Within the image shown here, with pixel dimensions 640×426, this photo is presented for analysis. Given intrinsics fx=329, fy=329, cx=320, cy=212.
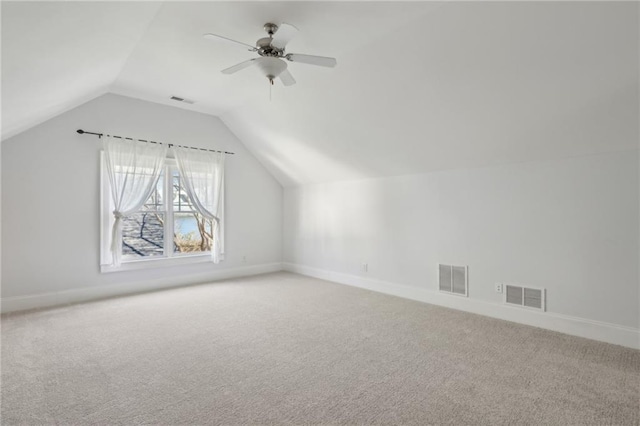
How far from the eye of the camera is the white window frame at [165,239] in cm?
463

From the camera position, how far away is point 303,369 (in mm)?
2551

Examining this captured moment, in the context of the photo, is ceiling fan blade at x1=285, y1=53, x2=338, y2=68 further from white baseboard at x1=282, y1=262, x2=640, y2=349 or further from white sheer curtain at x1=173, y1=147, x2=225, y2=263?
white sheer curtain at x1=173, y1=147, x2=225, y2=263

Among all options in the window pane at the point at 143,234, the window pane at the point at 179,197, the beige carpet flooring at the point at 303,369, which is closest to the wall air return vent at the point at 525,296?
the beige carpet flooring at the point at 303,369

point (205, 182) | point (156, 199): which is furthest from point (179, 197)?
point (205, 182)

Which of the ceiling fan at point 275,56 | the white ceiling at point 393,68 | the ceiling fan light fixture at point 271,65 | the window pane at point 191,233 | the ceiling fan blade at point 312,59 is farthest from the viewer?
the window pane at point 191,233

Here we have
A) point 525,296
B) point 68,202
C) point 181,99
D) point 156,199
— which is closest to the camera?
point 525,296

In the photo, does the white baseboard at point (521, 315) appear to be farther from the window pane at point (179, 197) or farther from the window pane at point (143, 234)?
the window pane at point (143, 234)

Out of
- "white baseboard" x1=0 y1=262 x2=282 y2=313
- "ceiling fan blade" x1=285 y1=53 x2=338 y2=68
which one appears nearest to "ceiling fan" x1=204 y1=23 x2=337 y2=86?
"ceiling fan blade" x1=285 y1=53 x2=338 y2=68

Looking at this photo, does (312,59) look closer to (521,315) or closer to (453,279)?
(453,279)

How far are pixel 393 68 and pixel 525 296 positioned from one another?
9.19 feet

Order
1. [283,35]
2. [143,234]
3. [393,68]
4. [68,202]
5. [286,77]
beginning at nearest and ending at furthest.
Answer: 1. [283,35]
2. [286,77]
3. [393,68]
4. [68,202]
5. [143,234]

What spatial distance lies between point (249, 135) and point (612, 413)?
5.48 metres

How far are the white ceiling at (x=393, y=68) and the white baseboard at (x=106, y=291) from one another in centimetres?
206

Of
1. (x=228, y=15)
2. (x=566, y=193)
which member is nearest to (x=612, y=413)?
(x=566, y=193)
